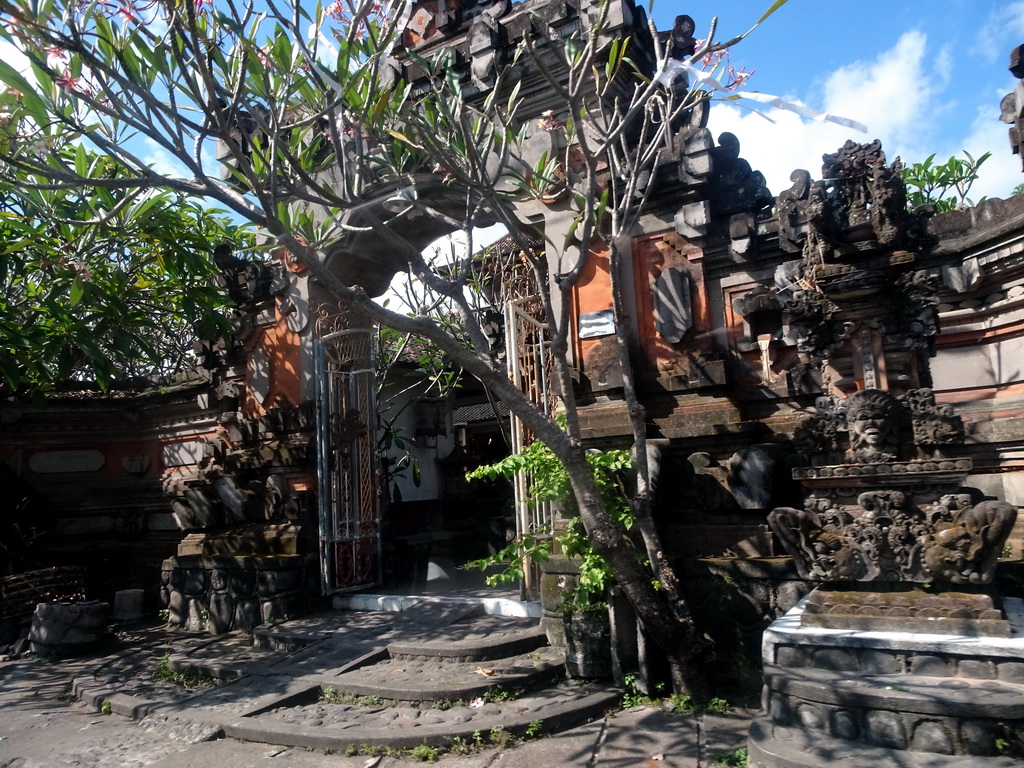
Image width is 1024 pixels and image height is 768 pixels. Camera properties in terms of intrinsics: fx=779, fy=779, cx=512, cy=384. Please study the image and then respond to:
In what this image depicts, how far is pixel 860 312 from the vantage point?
4.81 meters

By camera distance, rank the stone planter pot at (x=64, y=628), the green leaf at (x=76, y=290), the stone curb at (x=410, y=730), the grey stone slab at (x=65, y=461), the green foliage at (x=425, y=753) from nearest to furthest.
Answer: the green foliage at (x=425, y=753), the stone curb at (x=410, y=730), the green leaf at (x=76, y=290), the stone planter pot at (x=64, y=628), the grey stone slab at (x=65, y=461)

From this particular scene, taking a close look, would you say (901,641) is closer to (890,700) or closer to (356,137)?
(890,700)

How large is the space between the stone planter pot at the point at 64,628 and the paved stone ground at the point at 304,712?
19 cm

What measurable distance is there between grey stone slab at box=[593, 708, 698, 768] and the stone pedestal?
53 cm

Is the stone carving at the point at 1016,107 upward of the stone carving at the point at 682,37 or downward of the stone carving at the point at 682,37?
downward

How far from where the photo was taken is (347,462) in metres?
8.54

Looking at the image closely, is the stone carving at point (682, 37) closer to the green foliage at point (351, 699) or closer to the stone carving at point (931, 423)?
the stone carving at point (931, 423)

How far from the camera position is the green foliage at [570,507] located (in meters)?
5.21

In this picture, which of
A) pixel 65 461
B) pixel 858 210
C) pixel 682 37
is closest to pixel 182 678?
pixel 65 461

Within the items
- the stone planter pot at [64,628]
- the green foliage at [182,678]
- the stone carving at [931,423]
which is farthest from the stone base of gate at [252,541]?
the stone carving at [931,423]

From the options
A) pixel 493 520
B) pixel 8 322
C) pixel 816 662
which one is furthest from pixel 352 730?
pixel 493 520

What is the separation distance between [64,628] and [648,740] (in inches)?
231

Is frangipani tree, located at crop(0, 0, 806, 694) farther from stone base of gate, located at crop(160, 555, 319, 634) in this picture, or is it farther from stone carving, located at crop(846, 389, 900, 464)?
stone base of gate, located at crop(160, 555, 319, 634)

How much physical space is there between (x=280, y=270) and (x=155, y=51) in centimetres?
427
